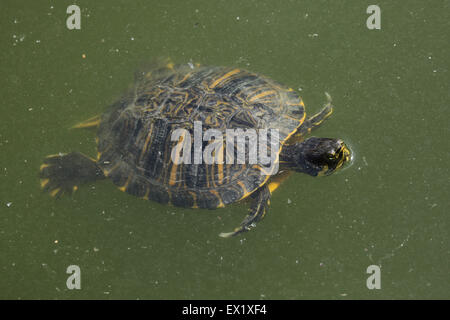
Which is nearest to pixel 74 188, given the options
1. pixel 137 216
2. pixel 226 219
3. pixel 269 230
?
pixel 137 216

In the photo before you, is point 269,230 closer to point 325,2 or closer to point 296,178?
point 296,178

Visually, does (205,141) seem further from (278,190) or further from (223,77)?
(278,190)

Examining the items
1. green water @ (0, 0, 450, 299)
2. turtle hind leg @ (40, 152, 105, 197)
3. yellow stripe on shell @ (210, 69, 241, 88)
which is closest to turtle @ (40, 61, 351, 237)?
yellow stripe on shell @ (210, 69, 241, 88)

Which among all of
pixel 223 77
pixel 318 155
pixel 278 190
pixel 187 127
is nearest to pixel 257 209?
pixel 278 190

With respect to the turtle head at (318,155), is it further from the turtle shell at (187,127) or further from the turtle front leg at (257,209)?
the turtle front leg at (257,209)

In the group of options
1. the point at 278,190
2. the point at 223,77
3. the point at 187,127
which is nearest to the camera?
the point at 187,127

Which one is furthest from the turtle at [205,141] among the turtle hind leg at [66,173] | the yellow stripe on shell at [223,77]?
the turtle hind leg at [66,173]
